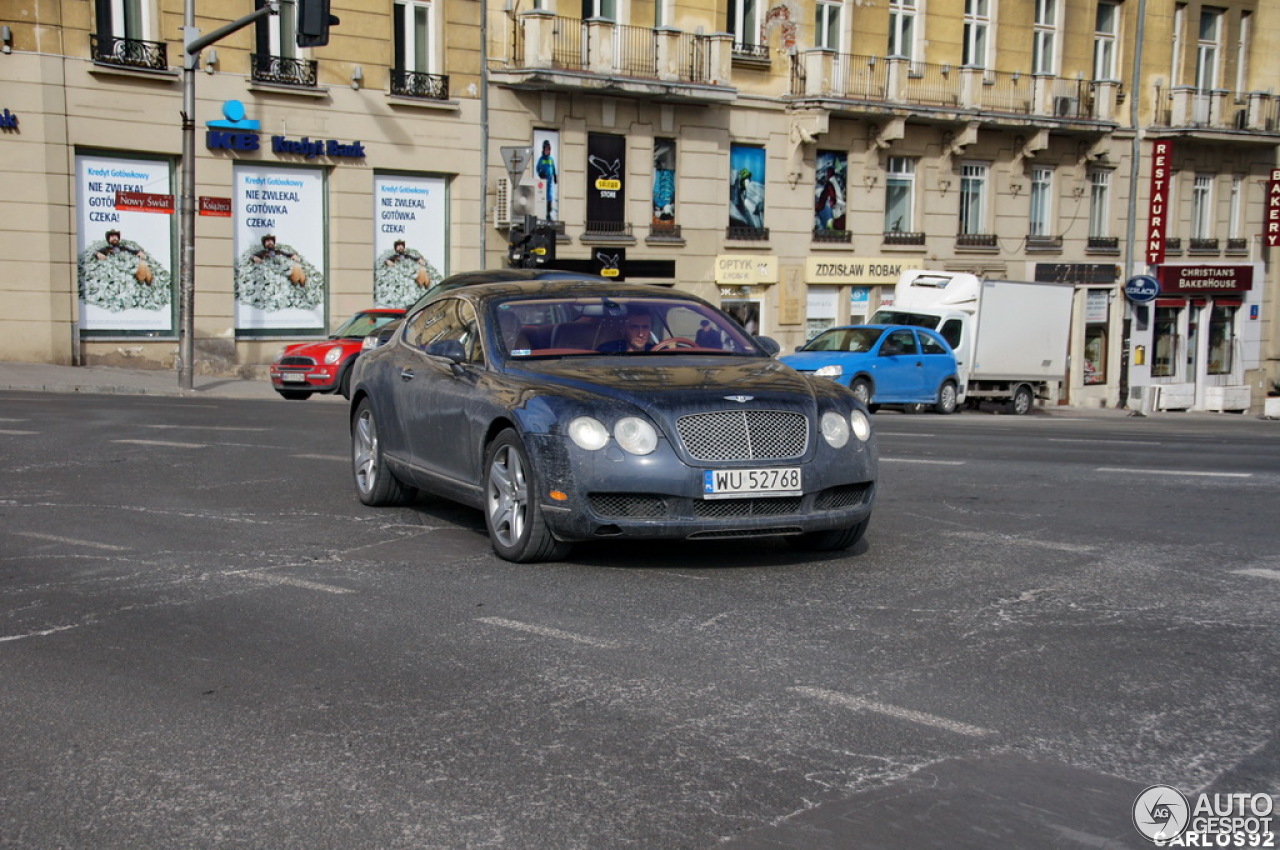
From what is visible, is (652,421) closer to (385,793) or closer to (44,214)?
(385,793)

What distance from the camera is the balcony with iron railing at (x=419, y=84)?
30938 mm

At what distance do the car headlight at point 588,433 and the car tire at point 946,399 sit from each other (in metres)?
22.1

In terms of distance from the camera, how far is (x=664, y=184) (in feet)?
114

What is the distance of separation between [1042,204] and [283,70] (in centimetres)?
2270

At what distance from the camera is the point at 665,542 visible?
875cm

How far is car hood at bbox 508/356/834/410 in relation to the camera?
304 inches

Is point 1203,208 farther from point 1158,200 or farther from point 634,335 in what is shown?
point 634,335

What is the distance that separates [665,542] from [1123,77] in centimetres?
3914

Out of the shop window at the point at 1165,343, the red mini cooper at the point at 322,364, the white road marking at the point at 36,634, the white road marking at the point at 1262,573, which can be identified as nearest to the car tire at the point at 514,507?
the white road marking at the point at 36,634

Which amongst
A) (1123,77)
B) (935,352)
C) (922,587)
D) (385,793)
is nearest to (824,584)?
(922,587)

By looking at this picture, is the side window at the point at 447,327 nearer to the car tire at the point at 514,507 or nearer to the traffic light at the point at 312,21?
the car tire at the point at 514,507

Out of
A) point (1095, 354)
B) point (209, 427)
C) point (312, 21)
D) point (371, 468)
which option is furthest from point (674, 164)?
point (371, 468)

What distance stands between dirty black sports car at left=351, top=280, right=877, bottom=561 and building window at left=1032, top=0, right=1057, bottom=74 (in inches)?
1378

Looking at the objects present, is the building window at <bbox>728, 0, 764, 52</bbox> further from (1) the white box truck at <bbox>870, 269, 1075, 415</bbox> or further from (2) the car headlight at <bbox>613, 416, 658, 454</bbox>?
(2) the car headlight at <bbox>613, 416, 658, 454</bbox>
